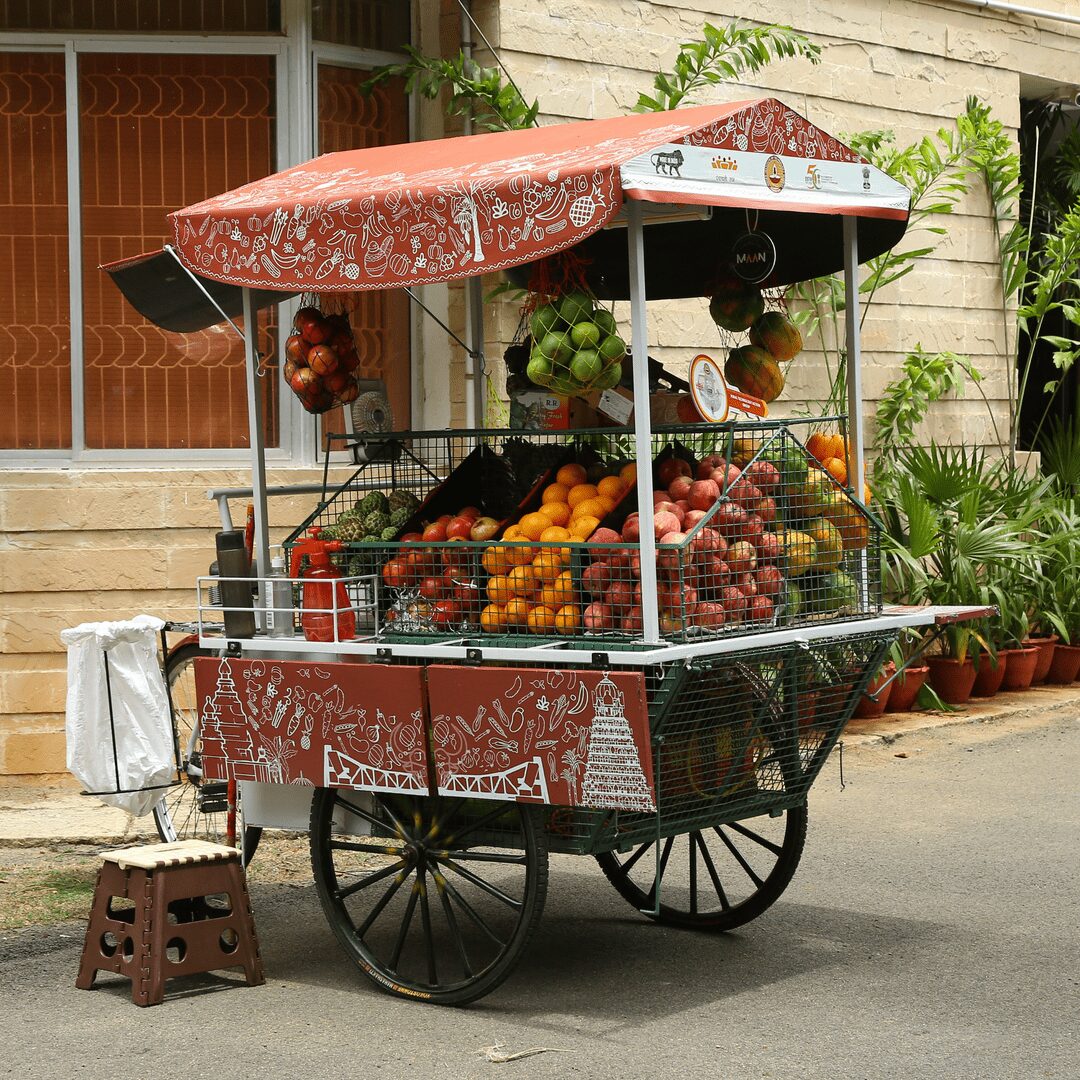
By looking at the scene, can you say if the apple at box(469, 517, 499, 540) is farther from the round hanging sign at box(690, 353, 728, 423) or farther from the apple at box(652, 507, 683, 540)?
the round hanging sign at box(690, 353, 728, 423)

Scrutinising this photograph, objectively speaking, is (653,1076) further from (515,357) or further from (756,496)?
(515,357)

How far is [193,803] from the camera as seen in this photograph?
23.6ft

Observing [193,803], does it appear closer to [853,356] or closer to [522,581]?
[522,581]

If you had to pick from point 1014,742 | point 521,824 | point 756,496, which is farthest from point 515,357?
point 1014,742

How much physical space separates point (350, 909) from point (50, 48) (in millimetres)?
4819

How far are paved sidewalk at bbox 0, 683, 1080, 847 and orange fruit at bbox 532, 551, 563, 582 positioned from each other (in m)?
3.02

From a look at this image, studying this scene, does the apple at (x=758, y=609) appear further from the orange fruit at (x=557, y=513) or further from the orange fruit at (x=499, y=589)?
the orange fruit at (x=499, y=589)

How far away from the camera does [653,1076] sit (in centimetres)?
440

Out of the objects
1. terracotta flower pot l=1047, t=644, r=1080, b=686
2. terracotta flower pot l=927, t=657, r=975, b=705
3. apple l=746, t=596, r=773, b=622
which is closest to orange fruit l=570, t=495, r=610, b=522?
apple l=746, t=596, r=773, b=622

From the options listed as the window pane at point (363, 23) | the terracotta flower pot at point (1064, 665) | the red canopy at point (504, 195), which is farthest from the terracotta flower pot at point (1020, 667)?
the red canopy at point (504, 195)

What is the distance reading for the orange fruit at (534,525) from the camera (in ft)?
16.5

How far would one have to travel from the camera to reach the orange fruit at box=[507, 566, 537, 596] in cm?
501

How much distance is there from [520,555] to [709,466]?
25.4 inches

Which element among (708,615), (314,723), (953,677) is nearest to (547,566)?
(708,615)
